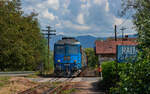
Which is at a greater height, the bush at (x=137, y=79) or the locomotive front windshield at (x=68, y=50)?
the locomotive front windshield at (x=68, y=50)

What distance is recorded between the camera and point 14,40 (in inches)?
1331

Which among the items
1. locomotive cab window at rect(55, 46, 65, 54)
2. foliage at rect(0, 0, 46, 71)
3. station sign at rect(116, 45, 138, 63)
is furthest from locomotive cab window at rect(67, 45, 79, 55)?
A: station sign at rect(116, 45, 138, 63)

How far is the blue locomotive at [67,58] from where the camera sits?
26578 mm

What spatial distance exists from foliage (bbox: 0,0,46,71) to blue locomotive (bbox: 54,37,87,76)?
8425 millimetres

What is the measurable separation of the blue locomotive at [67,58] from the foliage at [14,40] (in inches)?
332

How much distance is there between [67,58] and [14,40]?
34.5 feet

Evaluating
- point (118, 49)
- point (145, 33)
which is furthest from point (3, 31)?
point (145, 33)

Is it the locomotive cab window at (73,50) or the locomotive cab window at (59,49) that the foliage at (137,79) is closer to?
the locomotive cab window at (73,50)

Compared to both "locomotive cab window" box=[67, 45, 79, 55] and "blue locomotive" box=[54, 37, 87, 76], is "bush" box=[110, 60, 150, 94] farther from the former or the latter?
"locomotive cab window" box=[67, 45, 79, 55]

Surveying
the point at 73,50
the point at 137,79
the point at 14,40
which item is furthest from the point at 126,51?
the point at 14,40

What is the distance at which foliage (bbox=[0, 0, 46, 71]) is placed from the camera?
105 feet

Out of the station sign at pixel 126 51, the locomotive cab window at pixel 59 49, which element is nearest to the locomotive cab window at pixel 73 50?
the locomotive cab window at pixel 59 49

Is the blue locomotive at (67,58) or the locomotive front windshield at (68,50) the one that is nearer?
the blue locomotive at (67,58)

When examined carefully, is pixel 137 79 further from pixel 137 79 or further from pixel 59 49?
pixel 59 49
